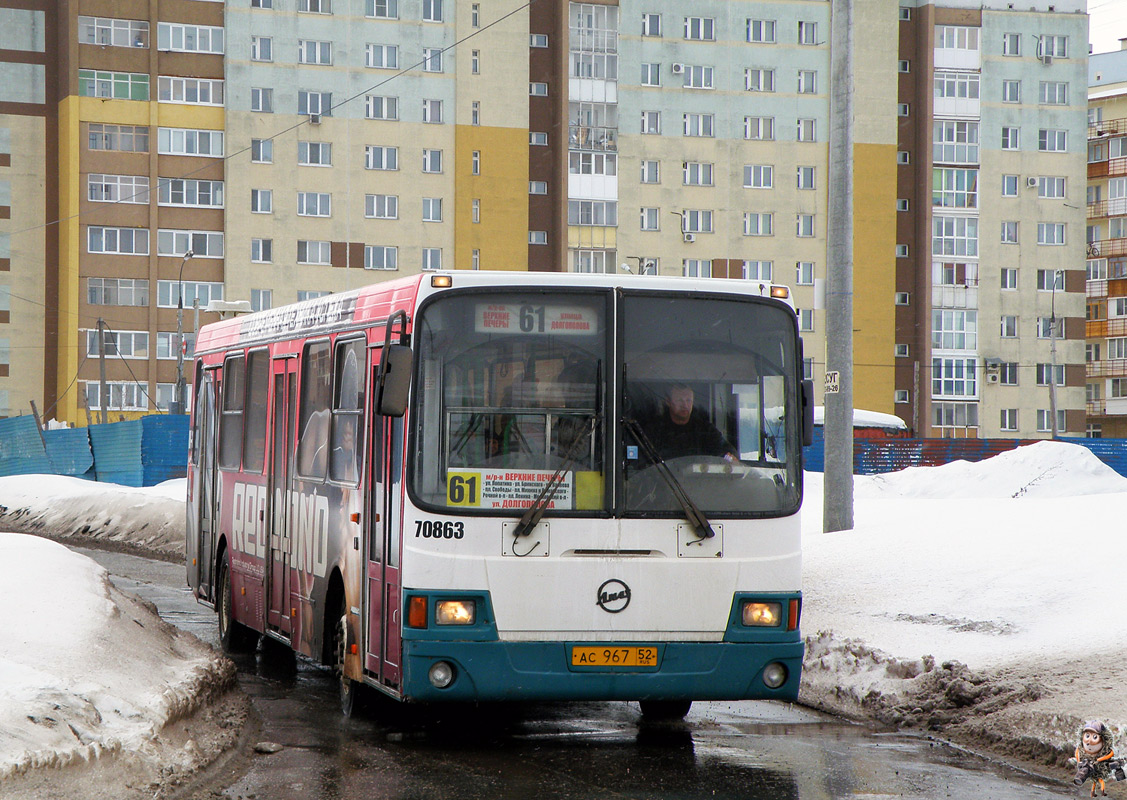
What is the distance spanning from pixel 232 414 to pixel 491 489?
5.35 metres

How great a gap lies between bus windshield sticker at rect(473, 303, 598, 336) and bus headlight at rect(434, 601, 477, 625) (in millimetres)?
1504

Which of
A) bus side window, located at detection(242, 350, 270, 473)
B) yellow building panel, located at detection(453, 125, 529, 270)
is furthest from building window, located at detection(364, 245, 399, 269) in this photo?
bus side window, located at detection(242, 350, 270, 473)

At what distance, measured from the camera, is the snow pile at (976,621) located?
945cm

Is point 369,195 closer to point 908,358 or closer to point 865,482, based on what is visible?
point 908,358

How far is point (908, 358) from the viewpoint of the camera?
83.9 meters

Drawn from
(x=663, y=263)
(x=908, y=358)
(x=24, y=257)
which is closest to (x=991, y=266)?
(x=908, y=358)

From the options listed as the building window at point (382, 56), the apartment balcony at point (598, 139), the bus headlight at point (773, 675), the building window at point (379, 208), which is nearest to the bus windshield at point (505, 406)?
the bus headlight at point (773, 675)

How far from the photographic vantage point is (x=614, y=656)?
850 centimetres

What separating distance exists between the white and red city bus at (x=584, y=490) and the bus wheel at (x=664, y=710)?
136 cm

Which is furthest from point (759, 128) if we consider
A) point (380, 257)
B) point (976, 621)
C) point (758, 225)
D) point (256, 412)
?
point (976, 621)

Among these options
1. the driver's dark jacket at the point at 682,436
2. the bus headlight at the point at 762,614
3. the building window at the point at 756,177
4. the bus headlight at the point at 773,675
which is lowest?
the bus headlight at the point at 773,675

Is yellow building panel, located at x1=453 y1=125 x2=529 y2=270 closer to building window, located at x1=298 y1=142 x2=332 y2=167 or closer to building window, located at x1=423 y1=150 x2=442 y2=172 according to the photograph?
building window, located at x1=423 y1=150 x2=442 y2=172

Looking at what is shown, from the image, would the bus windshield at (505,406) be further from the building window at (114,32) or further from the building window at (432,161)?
the building window at (114,32)

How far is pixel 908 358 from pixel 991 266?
718 centimetres
